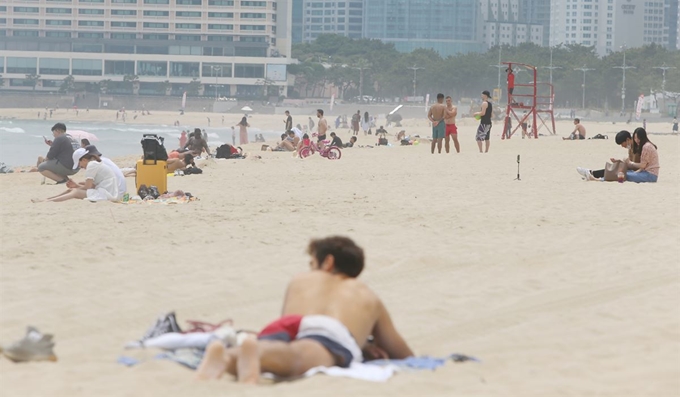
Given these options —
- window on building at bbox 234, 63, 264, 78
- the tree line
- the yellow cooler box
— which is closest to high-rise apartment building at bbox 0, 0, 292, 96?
window on building at bbox 234, 63, 264, 78

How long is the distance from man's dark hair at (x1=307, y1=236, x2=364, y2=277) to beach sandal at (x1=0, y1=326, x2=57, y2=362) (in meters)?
1.30

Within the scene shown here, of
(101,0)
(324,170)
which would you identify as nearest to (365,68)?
(101,0)

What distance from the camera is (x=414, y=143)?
30172 millimetres

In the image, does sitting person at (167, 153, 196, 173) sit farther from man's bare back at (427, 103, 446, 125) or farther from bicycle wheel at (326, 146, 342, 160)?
man's bare back at (427, 103, 446, 125)

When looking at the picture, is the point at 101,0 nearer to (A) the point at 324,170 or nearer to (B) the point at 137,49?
(B) the point at 137,49

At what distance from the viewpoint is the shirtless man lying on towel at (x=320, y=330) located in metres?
4.77

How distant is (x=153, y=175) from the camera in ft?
42.4

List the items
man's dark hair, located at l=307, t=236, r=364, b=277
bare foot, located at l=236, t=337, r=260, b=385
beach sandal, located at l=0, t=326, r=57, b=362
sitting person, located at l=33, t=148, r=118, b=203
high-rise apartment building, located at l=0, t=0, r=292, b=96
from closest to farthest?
bare foot, located at l=236, t=337, r=260, b=385
beach sandal, located at l=0, t=326, r=57, b=362
man's dark hair, located at l=307, t=236, r=364, b=277
sitting person, located at l=33, t=148, r=118, b=203
high-rise apartment building, located at l=0, t=0, r=292, b=96

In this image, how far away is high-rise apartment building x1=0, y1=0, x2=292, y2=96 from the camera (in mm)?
133125

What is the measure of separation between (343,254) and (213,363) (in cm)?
100

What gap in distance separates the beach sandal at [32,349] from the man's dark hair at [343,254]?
1.30 m

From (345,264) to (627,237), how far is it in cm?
467

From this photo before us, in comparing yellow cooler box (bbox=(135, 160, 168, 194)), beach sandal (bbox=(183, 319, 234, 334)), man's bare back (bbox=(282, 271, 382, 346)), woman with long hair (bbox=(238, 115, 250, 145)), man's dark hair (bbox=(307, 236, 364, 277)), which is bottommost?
beach sandal (bbox=(183, 319, 234, 334))

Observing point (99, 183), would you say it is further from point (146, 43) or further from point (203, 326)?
point (146, 43)
